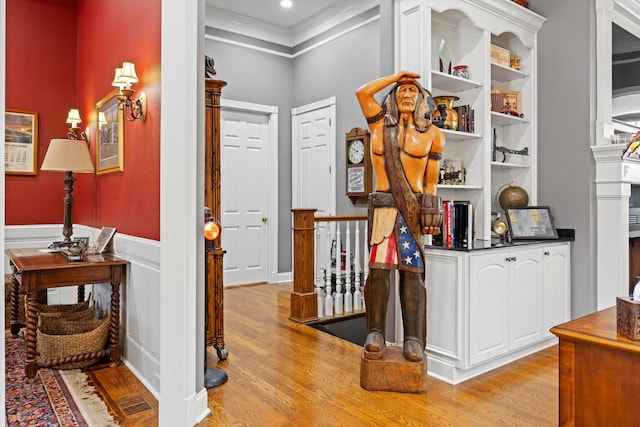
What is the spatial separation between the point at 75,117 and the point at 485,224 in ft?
12.0

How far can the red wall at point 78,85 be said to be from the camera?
9.43 feet

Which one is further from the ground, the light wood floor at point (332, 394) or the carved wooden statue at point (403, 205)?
the carved wooden statue at point (403, 205)

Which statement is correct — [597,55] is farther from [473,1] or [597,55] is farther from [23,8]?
[23,8]

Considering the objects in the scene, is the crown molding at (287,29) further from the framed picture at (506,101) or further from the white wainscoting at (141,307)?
the white wainscoting at (141,307)

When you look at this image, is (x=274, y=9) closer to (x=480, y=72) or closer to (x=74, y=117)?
(x=74, y=117)

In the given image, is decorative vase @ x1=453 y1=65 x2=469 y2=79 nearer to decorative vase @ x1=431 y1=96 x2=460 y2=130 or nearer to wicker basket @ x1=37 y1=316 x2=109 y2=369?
decorative vase @ x1=431 y1=96 x2=460 y2=130

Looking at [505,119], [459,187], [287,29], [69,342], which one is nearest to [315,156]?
[287,29]

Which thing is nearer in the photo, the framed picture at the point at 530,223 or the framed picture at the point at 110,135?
the framed picture at the point at 110,135

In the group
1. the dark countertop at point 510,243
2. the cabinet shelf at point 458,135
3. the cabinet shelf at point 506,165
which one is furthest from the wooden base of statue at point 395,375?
the cabinet shelf at point 506,165

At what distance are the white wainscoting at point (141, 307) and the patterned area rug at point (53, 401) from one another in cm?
28

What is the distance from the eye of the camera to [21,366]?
306 cm

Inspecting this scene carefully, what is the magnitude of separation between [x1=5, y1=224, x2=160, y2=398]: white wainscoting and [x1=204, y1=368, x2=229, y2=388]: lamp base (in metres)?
0.28

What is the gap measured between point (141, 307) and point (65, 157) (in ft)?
4.59

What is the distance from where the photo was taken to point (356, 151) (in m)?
5.14
